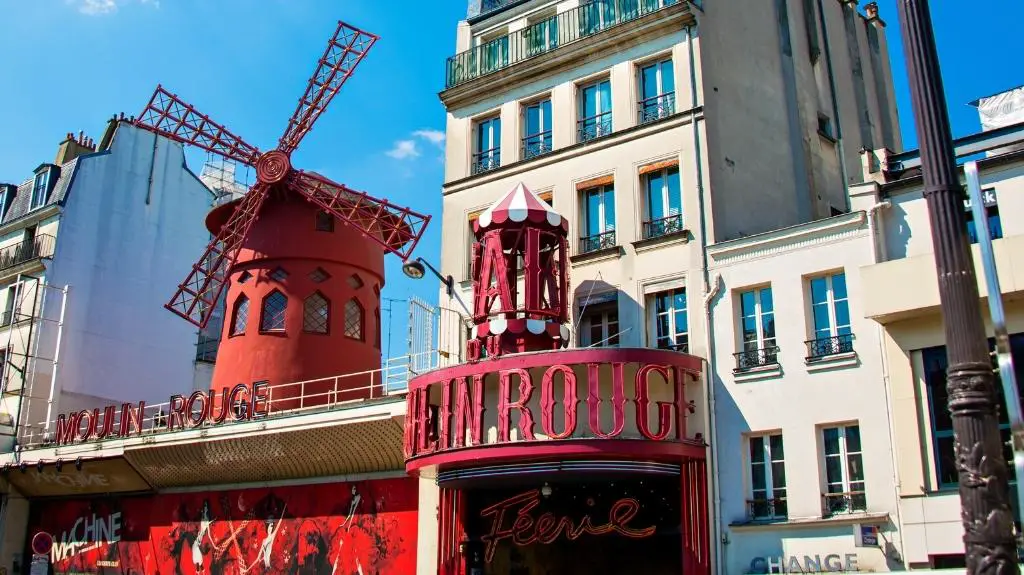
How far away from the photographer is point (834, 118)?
1788cm

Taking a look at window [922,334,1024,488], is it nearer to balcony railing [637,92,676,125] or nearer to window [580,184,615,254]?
window [580,184,615,254]

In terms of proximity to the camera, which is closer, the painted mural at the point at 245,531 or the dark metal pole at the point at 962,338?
the dark metal pole at the point at 962,338

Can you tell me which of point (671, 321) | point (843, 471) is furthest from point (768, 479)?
point (671, 321)

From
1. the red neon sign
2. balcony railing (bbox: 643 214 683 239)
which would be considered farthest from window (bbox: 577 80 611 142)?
the red neon sign

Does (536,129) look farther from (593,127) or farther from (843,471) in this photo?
(843,471)

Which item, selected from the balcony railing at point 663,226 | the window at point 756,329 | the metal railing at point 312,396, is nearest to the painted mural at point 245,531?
the metal railing at point 312,396

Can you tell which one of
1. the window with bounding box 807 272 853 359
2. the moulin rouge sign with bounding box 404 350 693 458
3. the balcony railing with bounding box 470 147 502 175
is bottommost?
the moulin rouge sign with bounding box 404 350 693 458

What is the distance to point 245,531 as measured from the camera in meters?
19.0

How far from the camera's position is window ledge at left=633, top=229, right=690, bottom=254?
14.2 meters

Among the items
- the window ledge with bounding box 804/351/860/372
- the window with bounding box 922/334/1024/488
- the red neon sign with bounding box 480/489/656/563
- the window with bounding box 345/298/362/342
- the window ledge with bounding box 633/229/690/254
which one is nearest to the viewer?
the window with bounding box 922/334/1024/488

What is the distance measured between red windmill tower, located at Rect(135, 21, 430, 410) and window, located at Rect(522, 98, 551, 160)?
17.2ft

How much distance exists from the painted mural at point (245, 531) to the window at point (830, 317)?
7169 millimetres

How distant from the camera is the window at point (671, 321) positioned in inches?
553

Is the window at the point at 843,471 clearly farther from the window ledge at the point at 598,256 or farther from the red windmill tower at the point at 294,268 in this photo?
the red windmill tower at the point at 294,268
